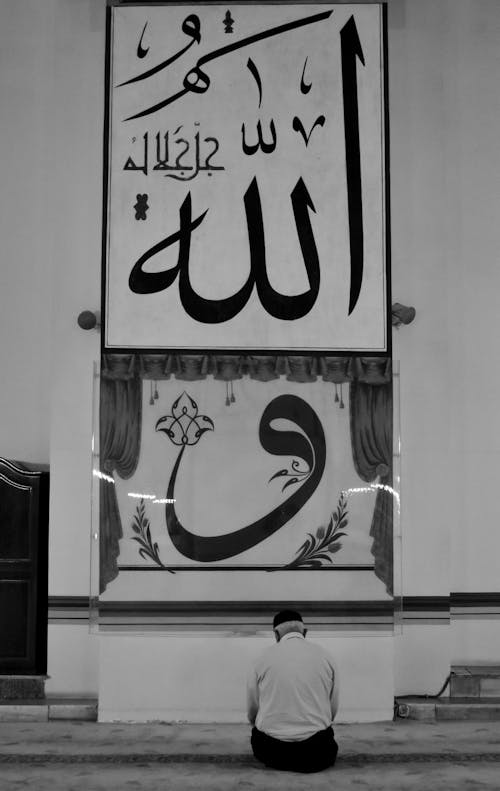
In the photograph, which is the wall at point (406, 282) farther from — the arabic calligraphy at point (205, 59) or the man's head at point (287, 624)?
the man's head at point (287, 624)

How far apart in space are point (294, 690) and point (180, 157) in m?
2.86

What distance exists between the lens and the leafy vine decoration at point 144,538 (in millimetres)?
5195

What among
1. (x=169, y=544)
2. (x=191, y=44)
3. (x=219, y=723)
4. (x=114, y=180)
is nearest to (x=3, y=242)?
(x=114, y=180)

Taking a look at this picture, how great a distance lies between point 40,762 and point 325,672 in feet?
4.26

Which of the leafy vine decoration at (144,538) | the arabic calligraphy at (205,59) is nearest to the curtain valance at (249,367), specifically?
the leafy vine decoration at (144,538)

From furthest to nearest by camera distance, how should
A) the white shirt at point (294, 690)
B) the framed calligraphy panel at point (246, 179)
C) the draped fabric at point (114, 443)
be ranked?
the framed calligraphy panel at point (246, 179), the draped fabric at point (114, 443), the white shirt at point (294, 690)

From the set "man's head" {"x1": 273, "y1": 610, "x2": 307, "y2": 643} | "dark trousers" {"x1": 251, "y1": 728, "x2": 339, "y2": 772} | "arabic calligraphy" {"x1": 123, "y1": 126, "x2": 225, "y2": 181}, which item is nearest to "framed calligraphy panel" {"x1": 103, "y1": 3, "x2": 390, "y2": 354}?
"arabic calligraphy" {"x1": 123, "y1": 126, "x2": 225, "y2": 181}

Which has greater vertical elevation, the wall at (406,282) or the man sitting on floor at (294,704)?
the wall at (406,282)

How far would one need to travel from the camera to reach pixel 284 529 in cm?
521

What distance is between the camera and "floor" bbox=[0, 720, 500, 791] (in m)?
3.89

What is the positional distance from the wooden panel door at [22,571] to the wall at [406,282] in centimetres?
12

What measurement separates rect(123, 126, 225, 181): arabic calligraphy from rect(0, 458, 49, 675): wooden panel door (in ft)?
5.66

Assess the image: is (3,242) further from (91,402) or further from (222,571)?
(222,571)

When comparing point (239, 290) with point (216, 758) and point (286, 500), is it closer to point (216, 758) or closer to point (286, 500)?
point (286, 500)
